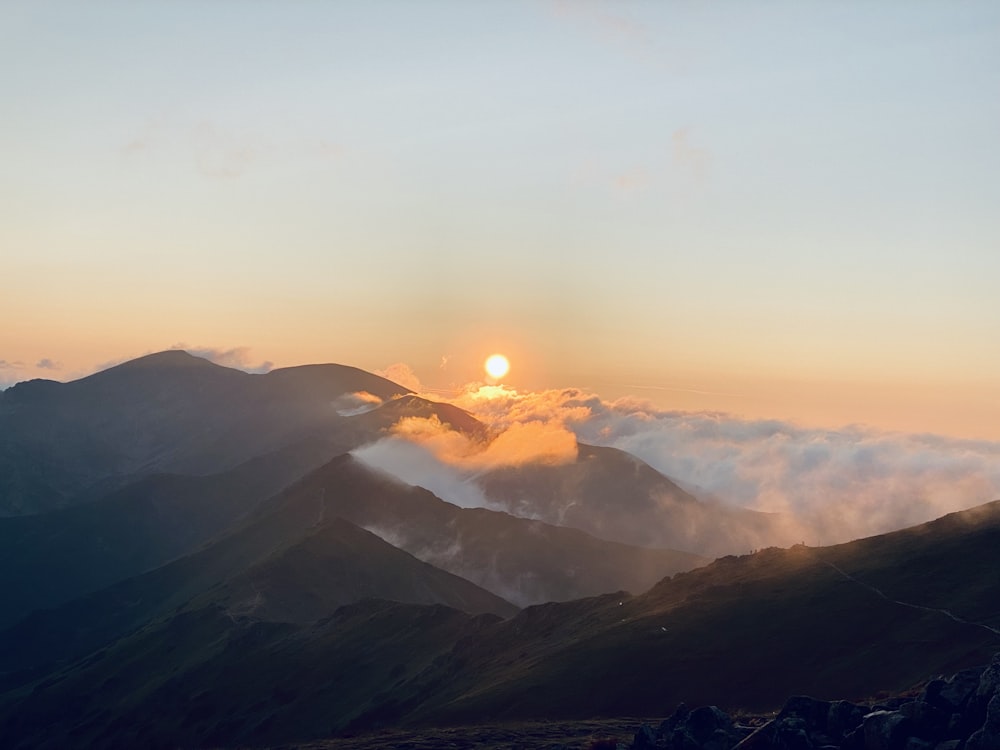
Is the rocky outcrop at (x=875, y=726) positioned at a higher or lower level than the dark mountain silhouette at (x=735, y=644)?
higher

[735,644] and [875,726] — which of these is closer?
[875,726]

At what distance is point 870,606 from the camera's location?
14875cm

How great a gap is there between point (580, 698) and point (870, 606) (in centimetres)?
4675

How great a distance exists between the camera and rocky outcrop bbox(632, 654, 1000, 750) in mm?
73312

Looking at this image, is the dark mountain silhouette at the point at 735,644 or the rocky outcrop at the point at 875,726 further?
the dark mountain silhouette at the point at 735,644

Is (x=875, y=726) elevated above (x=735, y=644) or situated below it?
above

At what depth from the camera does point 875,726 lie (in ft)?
247

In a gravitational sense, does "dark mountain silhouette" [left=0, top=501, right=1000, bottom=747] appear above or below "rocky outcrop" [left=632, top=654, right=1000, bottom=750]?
below

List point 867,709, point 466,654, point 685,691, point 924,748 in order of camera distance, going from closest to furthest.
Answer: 1. point 924,748
2. point 867,709
3. point 685,691
4. point 466,654

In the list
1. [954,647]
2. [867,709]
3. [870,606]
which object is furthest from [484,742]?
[870,606]

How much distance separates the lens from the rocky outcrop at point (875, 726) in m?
73.3

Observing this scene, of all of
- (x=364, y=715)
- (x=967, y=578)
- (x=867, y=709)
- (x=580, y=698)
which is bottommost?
(x=364, y=715)

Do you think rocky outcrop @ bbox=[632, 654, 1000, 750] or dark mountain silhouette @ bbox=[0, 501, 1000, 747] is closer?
rocky outcrop @ bbox=[632, 654, 1000, 750]

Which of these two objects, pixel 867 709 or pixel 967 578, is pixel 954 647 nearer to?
pixel 967 578
